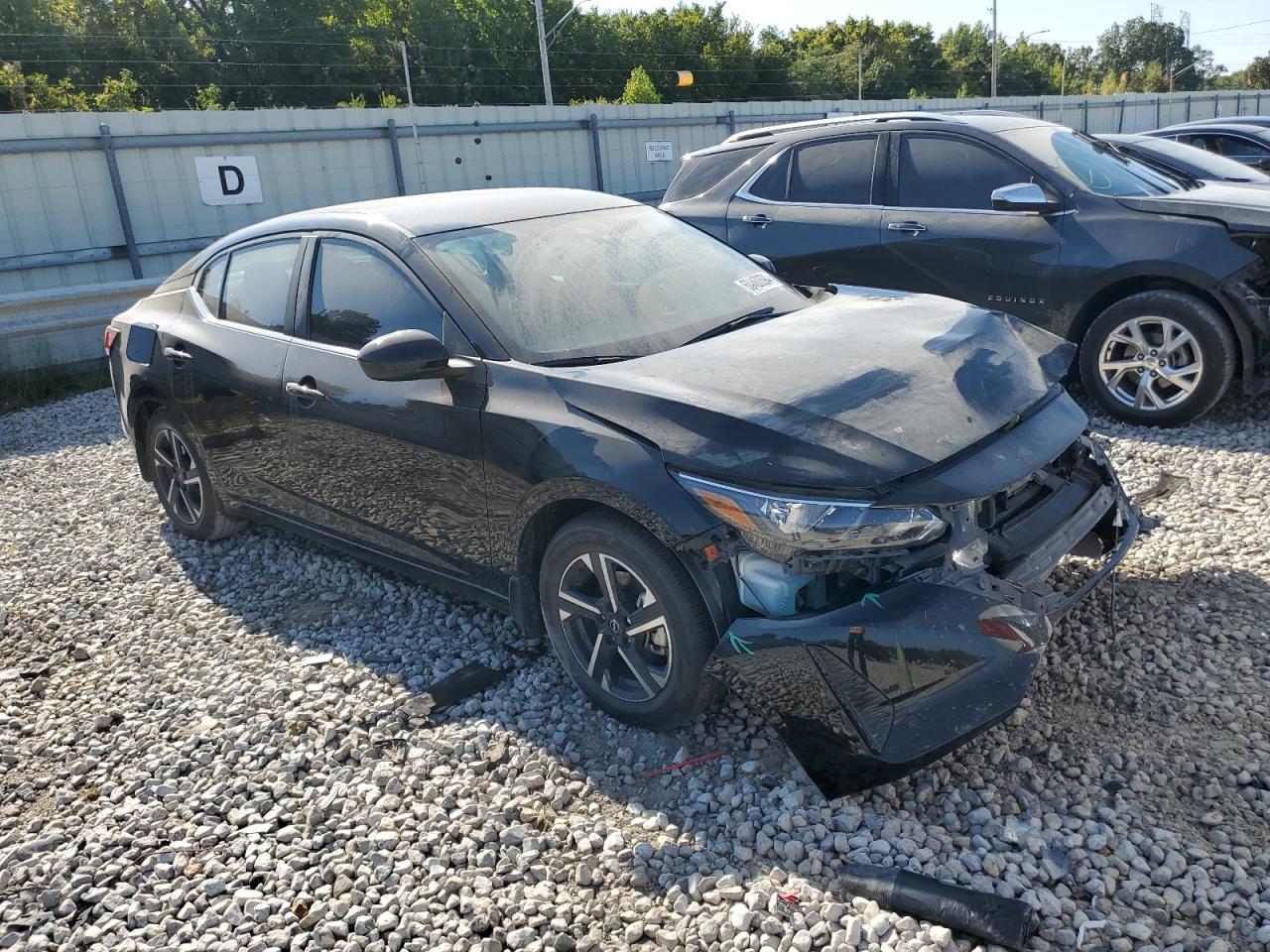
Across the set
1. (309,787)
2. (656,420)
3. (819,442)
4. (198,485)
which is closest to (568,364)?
(656,420)

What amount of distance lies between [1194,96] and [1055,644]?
3531 centimetres

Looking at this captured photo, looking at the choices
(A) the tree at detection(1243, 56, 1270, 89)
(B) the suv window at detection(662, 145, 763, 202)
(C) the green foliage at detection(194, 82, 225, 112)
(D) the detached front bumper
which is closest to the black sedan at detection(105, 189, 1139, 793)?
(D) the detached front bumper

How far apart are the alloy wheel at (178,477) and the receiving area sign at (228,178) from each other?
10464 millimetres

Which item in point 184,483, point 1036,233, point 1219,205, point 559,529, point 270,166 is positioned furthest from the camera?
point 270,166

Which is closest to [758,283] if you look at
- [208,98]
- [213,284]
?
[213,284]

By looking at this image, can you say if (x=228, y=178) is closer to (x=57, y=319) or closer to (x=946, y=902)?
(x=57, y=319)

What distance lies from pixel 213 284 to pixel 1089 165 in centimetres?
539

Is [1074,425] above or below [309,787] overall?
above

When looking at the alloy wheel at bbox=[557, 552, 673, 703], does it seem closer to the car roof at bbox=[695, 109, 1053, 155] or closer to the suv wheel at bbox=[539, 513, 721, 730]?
the suv wheel at bbox=[539, 513, 721, 730]

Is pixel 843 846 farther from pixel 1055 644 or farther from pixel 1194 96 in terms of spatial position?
pixel 1194 96

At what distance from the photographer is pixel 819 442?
121 inches

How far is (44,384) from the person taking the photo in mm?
10484

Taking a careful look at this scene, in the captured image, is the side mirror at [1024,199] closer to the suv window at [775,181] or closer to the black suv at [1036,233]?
the black suv at [1036,233]

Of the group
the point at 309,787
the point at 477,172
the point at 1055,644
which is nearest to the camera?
the point at 309,787
